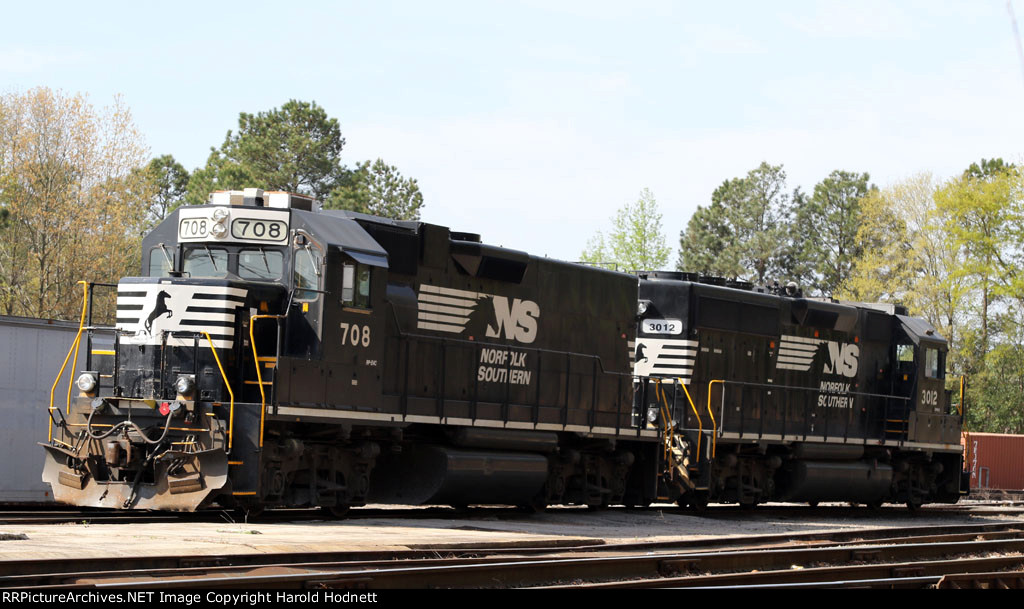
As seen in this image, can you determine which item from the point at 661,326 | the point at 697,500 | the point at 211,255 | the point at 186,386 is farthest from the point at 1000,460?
the point at 186,386

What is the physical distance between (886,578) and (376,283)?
7039 mm

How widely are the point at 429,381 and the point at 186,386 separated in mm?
3780

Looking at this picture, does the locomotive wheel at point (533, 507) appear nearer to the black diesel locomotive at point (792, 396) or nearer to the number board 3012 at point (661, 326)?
the black diesel locomotive at point (792, 396)

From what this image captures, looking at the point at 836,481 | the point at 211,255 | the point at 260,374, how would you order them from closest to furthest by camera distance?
the point at 260,374, the point at 211,255, the point at 836,481

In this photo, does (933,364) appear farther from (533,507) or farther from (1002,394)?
(1002,394)

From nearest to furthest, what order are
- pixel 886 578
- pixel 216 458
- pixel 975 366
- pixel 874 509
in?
pixel 886 578 < pixel 216 458 < pixel 874 509 < pixel 975 366

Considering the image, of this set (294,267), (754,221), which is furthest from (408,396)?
(754,221)

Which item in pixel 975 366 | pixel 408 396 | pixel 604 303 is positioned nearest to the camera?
pixel 408 396

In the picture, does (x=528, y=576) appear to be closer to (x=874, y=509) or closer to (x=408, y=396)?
(x=408, y=396)

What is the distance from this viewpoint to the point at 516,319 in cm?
1772

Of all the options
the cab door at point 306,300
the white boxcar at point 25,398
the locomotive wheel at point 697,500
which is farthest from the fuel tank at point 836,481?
the white boxcar at point 25,398

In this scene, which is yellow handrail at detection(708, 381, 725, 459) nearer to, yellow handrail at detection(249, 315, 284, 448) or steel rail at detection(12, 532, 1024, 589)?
steel rail at detection(12, 532, 1024, 589)

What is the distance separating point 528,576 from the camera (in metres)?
10.0

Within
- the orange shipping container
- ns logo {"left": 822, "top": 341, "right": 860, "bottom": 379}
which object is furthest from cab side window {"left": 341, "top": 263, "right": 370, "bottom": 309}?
the orange shipping container
